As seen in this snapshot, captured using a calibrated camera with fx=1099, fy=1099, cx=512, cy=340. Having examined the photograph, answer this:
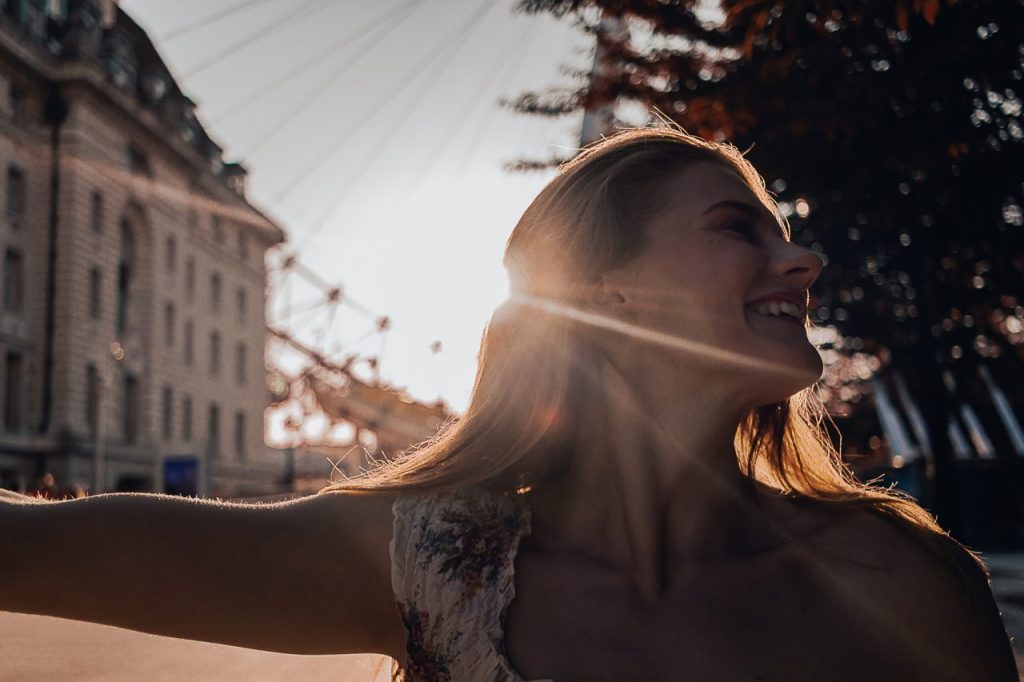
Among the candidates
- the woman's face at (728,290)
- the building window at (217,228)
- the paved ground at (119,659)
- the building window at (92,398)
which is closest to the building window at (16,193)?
the building window at (92,398)

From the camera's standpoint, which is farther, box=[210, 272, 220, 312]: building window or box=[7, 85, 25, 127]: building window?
box=[210, 272, 220, 312]: building window

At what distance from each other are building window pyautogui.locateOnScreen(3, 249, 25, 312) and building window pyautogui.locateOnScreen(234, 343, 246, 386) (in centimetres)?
1772

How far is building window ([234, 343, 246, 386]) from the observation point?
54.5 metres

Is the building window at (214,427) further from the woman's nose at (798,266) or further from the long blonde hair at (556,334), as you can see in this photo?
the woman's nose at (798,266)

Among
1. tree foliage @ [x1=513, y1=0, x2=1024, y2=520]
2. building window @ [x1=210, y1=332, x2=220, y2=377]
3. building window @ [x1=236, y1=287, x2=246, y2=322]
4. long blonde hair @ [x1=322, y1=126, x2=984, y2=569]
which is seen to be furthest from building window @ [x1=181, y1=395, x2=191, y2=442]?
long blonde hair @ [x1=322, y1=126, x2=984, y2=569]

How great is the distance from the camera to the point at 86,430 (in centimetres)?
3844

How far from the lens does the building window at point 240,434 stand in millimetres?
54438

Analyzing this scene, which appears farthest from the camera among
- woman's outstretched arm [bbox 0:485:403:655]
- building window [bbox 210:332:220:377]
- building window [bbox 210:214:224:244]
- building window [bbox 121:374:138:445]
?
building window [bbox 210:214:224:244]

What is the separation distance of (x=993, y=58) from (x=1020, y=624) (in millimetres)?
5111

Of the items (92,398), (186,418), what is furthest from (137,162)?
(186,418)

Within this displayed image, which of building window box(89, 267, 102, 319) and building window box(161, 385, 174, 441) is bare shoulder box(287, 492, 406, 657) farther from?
building window box(161, 385, 174, 441)

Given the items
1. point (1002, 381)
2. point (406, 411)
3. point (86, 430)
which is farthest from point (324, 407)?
point (1002, 381)

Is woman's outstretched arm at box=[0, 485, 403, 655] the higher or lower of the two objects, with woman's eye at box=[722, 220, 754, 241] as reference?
lower

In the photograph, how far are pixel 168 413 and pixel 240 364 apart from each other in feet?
30.9
